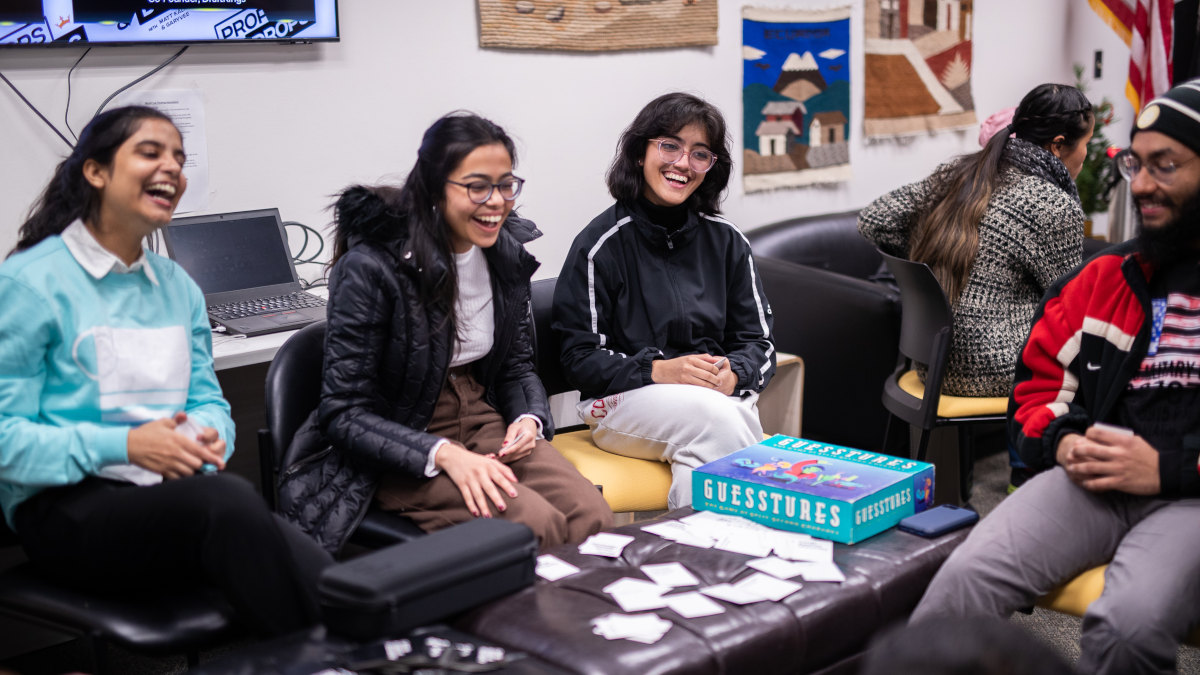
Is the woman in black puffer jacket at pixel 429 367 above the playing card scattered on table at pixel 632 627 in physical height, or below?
above

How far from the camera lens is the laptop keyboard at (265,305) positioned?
278cm

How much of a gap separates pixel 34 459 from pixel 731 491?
4.31ft

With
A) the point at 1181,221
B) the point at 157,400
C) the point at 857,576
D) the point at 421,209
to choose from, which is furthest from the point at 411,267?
the point at 1181,221

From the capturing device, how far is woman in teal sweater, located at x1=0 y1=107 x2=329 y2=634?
1.86 metres

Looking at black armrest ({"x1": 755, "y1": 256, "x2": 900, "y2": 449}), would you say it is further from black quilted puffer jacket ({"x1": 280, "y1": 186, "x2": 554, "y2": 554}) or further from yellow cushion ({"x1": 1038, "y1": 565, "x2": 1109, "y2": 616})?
black quilted puffer jacket ({"x1": 280, "y1": 186, "x2": 554, "y2": 554})

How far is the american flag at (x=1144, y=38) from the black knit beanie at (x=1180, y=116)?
3956 mm

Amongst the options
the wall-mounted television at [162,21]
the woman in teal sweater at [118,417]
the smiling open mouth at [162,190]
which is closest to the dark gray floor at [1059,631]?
the woman in teal sweater at [118,417]

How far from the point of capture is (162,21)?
291 cm

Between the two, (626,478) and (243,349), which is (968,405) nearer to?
(626,478)

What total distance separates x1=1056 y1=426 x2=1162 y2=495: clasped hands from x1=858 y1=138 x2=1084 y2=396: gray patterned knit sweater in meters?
1.13

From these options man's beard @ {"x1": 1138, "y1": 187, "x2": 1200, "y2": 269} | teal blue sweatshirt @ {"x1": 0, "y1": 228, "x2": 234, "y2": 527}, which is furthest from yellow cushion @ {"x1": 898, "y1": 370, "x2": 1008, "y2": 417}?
teal blue sweatshirt @ {"x1": 0, "y1": 228, "x2": 234, "y2": 527}

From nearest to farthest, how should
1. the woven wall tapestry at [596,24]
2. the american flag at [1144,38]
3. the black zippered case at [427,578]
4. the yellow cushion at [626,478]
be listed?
the black zippered case at [427,578] → the yellow cushion at [626,478] → the woven wall tapestry at [596,24] → the american flag at [1144,38]

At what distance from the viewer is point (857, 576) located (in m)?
2.04

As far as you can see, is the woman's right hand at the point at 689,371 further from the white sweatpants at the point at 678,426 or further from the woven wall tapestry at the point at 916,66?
the woven wall tapestry at the point at 916,66
